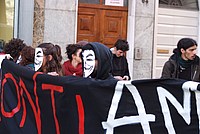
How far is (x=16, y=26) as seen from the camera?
32.7 ft

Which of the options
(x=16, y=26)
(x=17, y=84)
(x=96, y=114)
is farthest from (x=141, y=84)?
(x=16, y=26)

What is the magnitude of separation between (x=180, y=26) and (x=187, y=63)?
505 cm

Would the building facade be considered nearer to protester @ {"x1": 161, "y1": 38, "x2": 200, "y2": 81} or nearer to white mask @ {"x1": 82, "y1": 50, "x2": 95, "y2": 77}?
protester @ {"x1": 161, "y1": 38, "x2": 200, "y2": 81}

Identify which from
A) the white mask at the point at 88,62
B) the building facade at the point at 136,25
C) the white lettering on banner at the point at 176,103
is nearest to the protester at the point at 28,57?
the white mask at the point at 88,62

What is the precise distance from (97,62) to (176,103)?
111 cm

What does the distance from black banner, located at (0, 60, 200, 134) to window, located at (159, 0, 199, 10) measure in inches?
248

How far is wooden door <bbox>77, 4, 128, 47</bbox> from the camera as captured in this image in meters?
10.5

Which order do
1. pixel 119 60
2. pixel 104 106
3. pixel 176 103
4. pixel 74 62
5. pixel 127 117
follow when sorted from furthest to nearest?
pixel 119 60
pixel 74 62
pixel 104 106
pixel 127 117
pixel 176 103

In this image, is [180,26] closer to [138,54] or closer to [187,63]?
[138,54]

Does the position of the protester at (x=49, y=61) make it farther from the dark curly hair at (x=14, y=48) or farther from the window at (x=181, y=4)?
the window at (x=181, y=4)

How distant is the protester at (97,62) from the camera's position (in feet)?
14.5

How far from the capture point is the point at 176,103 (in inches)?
140

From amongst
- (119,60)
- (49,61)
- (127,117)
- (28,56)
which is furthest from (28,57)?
(127,117)

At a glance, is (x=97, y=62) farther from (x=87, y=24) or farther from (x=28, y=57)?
(x=87, y=24)
